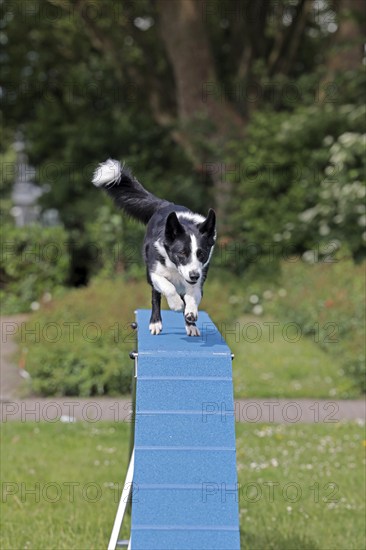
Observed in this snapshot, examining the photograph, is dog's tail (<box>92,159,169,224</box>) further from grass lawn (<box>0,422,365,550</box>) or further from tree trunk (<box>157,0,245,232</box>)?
tree trunk (<box>157,0,245,232</box>)

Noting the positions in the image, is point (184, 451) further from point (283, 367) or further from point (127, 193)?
point (283, 367)

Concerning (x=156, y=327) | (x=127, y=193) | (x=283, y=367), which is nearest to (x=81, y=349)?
(x=283, y=367)

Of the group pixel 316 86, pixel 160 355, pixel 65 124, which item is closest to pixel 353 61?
pixel 316 86

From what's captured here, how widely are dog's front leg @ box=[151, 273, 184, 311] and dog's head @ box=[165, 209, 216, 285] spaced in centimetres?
18

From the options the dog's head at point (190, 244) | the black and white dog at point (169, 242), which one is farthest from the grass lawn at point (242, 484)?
the dog's head at point (190, 244)

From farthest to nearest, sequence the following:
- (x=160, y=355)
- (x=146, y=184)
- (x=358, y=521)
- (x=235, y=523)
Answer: (x=146, y=184)
(x=358, y=521)
(x=160, y=355)
(x=235, y=523)

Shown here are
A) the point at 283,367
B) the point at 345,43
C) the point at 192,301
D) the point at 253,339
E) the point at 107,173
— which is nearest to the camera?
the point at 192,301

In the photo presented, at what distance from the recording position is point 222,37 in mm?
27141

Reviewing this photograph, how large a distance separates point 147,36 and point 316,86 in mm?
8115

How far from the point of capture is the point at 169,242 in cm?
396

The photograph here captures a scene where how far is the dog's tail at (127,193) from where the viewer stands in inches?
177

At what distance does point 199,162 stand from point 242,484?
48.4 feet

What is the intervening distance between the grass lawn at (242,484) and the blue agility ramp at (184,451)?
3424 millimetres

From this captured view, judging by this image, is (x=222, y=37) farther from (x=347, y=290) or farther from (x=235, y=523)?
(x=235, y=523)
